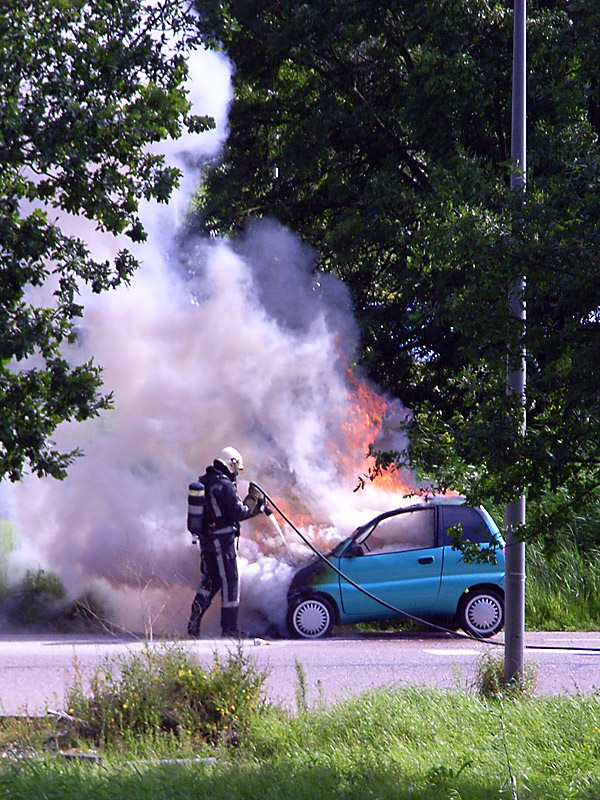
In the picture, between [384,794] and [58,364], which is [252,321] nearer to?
[58,364]

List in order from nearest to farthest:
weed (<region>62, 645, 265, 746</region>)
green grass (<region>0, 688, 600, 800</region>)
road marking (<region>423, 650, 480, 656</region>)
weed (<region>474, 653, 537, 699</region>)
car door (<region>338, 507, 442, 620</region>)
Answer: green grass (<region>0, 688, 600, 800</region>) < weed (<region>62, 645, 265, 746</region>) < weed (<region>474, 653, 537, 699</region>) < road marking (<region>423, 650, 480, 656</region>) < car door (<region>338, 507, 442, 620</region>)

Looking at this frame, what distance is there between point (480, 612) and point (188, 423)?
6065 millimetres

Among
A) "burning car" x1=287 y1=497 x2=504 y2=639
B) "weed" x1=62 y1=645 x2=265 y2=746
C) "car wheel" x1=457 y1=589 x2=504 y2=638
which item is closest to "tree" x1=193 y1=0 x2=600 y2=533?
"weed" x1=62 y1=645 x2=265 y2=746

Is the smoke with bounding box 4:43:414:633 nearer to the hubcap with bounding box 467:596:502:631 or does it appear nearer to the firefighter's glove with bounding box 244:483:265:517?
the firefighter's glove with bounding box 244:483:265:517

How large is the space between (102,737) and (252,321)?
1162 centimetres

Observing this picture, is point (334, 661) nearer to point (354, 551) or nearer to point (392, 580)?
point (392, 580)

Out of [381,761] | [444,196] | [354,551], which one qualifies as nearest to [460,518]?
[354,551]

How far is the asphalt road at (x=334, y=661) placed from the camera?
8.09 m

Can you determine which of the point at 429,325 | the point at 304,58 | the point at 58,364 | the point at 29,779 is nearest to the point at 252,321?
the point at 429,325

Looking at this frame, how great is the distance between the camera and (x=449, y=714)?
21.1ft

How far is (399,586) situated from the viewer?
38.3 feet

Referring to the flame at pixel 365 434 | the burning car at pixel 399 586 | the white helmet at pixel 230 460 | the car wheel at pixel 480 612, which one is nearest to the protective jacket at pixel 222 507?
the white helmet at pixel 230 460

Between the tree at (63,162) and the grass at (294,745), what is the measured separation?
6.03 ft

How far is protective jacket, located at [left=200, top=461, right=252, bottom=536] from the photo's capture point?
1124 cm
